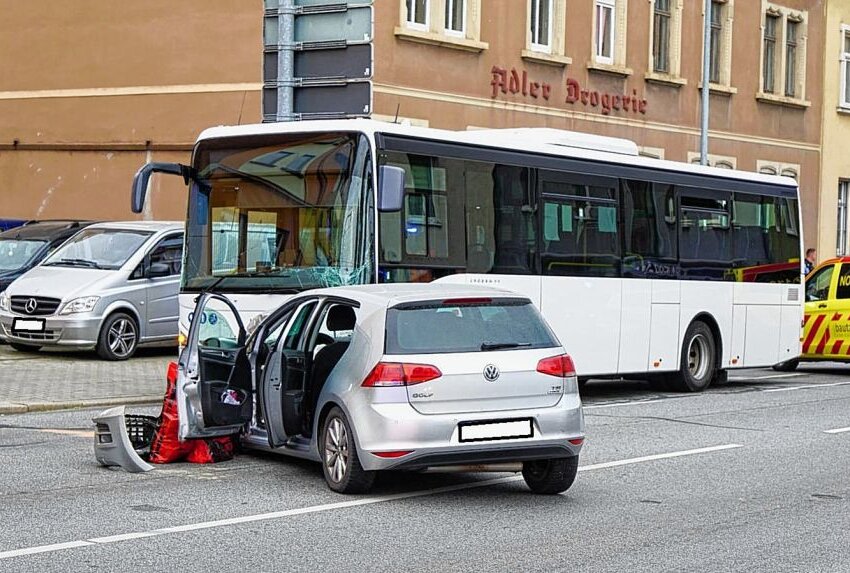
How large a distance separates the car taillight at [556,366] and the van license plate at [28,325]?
12.3 metres

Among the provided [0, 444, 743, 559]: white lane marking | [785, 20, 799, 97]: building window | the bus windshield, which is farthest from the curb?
[785, 20, 799, 97]: building window

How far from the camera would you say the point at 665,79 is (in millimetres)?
36531

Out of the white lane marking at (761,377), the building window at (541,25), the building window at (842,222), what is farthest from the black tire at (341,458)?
the building window at (842,222)

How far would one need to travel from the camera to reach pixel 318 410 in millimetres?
11180

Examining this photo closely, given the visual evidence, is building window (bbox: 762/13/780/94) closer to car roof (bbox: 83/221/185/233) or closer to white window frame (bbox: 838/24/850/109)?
white window frame (bbox: 838/24/850/109)

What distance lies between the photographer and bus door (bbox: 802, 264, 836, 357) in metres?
24.5

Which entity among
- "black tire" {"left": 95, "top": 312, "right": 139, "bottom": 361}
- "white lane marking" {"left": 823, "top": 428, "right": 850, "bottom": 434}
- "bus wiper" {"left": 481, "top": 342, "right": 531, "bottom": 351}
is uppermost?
"bus wiper" {"left": 481, "top": 342, "right": 531, "bottom": 351}

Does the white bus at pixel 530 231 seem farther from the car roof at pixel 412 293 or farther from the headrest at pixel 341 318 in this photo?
the car roof at pixel 412 293

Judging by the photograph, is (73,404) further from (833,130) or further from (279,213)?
(833,130)

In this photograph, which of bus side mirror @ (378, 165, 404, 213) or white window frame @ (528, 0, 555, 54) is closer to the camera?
bus side mirror @ (378, 165, 404, 213)

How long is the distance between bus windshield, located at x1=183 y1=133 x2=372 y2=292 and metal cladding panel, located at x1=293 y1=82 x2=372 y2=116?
1353 mm

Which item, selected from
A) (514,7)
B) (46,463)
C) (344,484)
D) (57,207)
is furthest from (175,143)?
(344,484)

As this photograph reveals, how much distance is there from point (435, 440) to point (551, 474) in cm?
104

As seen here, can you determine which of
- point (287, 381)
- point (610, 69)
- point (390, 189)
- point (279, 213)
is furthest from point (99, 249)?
point (610, 69)
